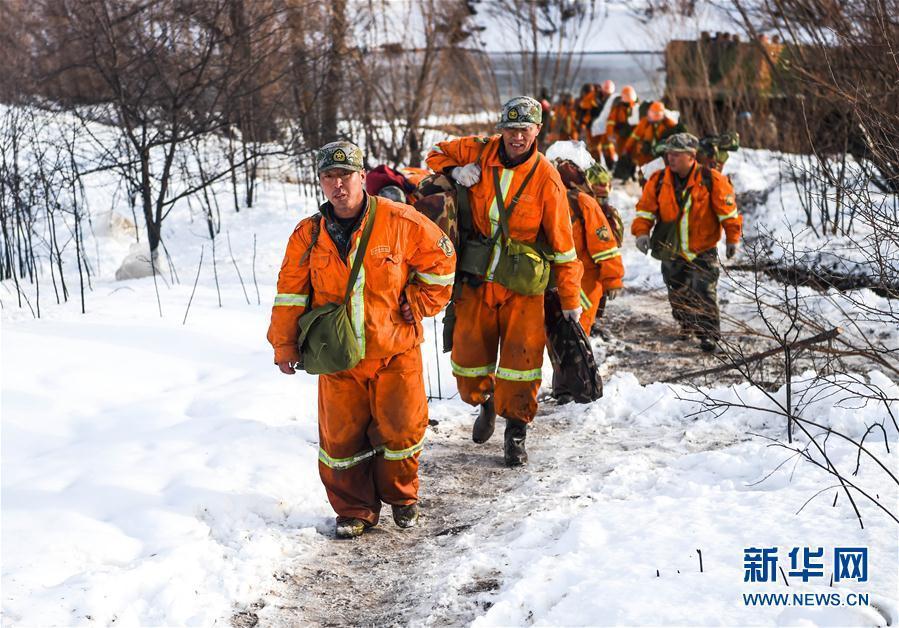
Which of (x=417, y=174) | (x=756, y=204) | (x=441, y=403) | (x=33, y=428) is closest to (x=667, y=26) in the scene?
(x=756, y=204)

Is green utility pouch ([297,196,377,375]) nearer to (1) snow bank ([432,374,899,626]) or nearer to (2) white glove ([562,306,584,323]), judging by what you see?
(1) snow bank ([432,374,899,626])

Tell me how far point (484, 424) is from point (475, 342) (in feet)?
1.83

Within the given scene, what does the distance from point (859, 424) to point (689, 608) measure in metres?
2.37

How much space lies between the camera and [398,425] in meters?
4.27

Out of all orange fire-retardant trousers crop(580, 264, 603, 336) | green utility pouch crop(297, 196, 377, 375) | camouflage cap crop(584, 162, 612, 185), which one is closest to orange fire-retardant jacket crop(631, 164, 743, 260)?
camouflage cap crop(584, 162, 612, 185)

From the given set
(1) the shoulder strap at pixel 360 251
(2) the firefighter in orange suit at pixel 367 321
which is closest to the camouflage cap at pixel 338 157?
(2) the firefighter in orange suit at pixel 367 321

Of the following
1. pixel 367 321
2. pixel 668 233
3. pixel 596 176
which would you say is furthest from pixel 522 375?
pixel 668 233

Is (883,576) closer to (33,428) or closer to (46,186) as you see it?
(33,428)

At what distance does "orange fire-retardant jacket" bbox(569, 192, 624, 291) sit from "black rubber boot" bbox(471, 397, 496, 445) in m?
1.56

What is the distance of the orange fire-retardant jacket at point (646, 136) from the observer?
46.5 ft

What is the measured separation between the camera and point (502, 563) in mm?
3861

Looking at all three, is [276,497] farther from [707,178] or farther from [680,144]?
[707,178]

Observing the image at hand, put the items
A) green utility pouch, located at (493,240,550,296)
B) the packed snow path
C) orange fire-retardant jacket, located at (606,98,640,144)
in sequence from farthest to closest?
orange fire-retardant jacket, located at (606,98,640,144), green utility pouch, located at (493,240,550,296), the packed snow path

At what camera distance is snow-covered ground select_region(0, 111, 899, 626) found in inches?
134
